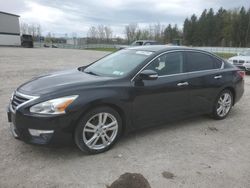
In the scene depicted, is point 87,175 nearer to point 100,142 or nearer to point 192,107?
point 100,142

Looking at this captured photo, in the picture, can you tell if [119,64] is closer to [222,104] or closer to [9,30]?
[222,104]

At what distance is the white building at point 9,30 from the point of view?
43562 mm

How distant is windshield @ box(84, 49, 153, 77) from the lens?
396 cm

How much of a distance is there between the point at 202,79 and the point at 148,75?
4.75 feet

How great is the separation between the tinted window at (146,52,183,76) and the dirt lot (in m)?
1.09

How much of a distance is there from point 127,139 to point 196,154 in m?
1.11

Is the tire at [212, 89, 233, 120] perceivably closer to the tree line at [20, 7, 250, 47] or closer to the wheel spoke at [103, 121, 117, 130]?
the wheel spoke at [103, 121, 117, 130]

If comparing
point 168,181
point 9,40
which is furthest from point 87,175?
point 9,40

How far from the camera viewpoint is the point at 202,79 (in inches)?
182

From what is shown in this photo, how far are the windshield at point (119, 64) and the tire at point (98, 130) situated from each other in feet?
2.31

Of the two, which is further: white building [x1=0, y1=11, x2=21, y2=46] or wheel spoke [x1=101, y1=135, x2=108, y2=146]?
white building [x1=0, y1=11, x2=21, y2=46]

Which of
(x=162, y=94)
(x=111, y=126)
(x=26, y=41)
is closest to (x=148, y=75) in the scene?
(x=162, y=94)

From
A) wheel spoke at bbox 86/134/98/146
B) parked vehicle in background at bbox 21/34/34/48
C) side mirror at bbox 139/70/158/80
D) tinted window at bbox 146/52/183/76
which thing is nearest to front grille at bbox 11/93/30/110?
wheel spoke at bbox 86/134/98/146

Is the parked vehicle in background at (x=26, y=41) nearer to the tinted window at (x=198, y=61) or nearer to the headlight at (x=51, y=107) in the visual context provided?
the tinted window at (x=198, y=61)
